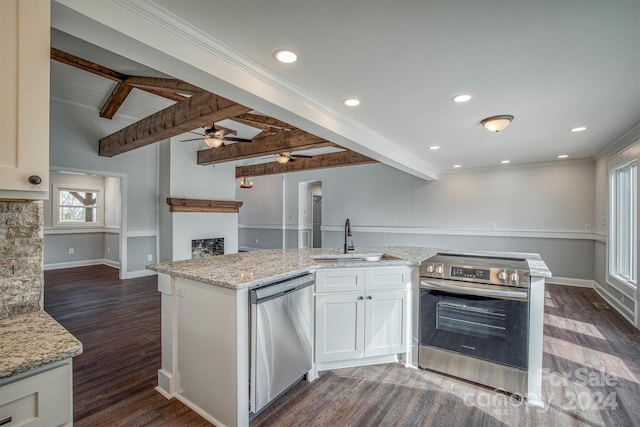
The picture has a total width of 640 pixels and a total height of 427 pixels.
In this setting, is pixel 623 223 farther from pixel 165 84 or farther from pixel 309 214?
Result: pixel 309 214

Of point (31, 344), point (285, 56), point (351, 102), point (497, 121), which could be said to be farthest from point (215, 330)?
point (497, 121)

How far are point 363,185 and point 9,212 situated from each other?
22.1 feet

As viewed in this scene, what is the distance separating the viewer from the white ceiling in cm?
145

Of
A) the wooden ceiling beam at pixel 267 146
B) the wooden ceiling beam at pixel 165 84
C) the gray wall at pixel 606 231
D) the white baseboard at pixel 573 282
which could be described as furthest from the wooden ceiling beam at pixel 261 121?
the white baseboard at pixel 573 282

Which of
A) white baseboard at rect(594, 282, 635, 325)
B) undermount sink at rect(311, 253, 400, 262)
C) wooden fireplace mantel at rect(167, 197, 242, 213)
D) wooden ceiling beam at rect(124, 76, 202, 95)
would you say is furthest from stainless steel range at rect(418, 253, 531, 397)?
wooden fireplace mantel at rect(167, 197, 242, 213)

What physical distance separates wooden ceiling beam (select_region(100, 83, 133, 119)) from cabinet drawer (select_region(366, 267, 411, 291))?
168 inches

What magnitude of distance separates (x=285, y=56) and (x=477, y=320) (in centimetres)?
238

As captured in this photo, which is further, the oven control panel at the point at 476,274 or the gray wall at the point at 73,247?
the gray wall at the point at 73,247

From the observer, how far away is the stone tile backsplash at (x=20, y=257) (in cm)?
125

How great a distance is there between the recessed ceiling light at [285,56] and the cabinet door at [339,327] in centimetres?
175

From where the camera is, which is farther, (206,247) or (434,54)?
(206,247)

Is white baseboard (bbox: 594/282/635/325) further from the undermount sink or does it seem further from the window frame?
the window frame

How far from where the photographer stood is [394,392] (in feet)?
7.29

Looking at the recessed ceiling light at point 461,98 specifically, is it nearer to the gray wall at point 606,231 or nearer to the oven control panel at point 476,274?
the oven control panel at point 476,274
